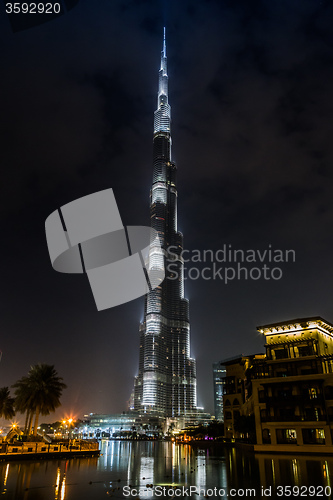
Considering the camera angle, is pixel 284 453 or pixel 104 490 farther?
pixel 284 453

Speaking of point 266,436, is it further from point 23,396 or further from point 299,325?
point 23,396

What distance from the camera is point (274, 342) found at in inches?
2210

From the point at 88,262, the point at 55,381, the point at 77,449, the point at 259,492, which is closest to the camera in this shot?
the point at 259,492

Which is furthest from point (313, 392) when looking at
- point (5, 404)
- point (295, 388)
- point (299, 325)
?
point (5, 404)

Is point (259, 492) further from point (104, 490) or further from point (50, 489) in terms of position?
point (50, 489)

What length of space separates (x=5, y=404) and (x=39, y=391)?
59.8 feet

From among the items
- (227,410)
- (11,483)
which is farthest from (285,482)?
(227,410)

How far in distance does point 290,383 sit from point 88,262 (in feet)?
335

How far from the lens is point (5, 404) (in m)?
61.3

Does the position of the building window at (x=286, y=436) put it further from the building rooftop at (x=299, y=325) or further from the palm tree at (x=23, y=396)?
the palm tree at (x=23, y=396)

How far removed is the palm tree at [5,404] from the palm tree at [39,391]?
13.9m

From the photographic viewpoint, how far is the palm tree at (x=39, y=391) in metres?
48.3

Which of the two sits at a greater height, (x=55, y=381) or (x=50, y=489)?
(x=55, y=381)

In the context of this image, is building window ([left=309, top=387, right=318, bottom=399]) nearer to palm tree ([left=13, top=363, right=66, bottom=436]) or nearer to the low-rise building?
the low-rise building
